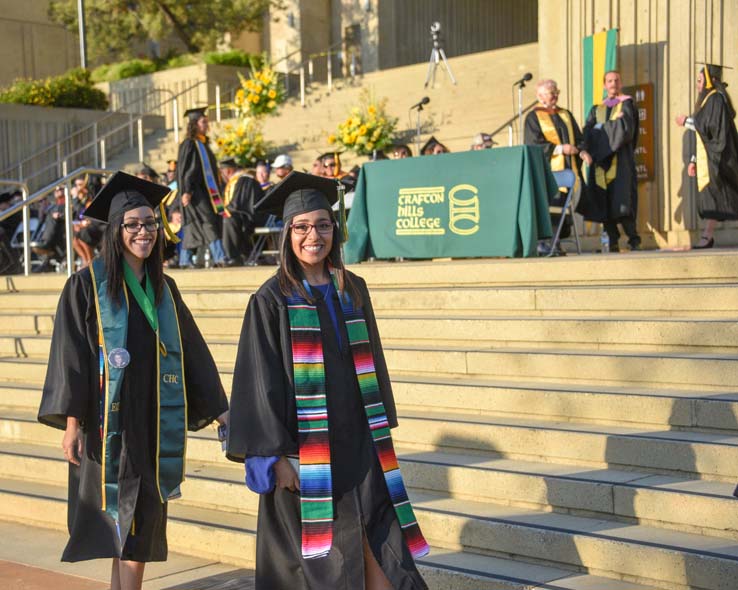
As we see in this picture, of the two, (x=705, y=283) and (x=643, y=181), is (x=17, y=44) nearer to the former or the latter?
(x=643, y=181)

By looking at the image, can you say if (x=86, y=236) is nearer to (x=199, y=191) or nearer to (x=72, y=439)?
(x=199, y=191)

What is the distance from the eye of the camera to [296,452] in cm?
386

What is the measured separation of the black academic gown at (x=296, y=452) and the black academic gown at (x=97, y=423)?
0.92 m

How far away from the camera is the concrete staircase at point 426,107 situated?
1666 centimetres

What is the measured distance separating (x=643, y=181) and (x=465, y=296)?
5.50m

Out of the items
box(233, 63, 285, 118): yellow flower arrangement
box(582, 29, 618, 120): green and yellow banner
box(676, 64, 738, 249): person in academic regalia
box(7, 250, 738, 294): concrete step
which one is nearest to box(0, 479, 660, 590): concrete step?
box(7, 250, 738, 294): concrete step

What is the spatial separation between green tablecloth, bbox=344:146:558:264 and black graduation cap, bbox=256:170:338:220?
17.1 ft

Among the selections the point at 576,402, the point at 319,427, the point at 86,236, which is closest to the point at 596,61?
the point at 86,236

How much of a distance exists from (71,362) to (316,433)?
141 centimetres

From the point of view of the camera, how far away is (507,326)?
7.11 metres

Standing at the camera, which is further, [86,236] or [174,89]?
[174,89]

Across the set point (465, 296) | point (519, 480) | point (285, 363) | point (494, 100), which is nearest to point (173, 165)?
point (494, 100)

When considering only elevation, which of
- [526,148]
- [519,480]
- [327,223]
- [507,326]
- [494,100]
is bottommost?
[519,480]

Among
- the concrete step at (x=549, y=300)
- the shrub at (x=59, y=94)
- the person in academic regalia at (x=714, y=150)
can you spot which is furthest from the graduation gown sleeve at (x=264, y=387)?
the shrub at (x=59, y=94)
